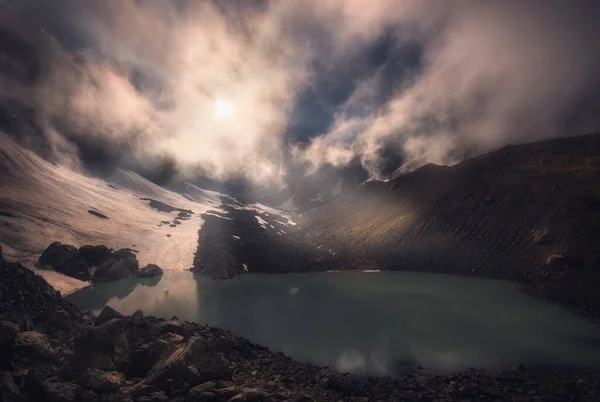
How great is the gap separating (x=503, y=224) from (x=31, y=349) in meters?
78.8

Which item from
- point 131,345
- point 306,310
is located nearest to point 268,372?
point 131,345

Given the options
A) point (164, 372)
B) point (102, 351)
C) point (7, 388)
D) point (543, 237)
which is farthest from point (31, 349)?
point (543, 237)

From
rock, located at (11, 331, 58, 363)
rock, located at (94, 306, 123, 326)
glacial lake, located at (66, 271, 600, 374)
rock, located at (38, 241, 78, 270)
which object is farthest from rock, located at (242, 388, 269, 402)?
rock, located at (38, 241, 78, 270)

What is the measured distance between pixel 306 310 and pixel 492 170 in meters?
71.4

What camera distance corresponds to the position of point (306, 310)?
142ft

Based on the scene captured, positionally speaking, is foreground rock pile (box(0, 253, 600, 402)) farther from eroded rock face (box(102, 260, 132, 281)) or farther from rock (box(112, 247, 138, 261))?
rock (box(112, 247, 138, 261))

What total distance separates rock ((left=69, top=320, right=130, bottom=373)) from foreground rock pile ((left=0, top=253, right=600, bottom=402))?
51 mm

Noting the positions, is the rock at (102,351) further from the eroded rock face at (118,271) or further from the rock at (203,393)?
the eroded rock face at (118,271)

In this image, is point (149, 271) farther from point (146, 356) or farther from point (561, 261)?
point (561, 261)

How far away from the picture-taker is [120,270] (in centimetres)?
6334

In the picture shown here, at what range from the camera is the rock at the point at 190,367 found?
16203 millimetres

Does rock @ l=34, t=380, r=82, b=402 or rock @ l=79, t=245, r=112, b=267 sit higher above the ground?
rock @ l=79, t=245, r=112, b=267

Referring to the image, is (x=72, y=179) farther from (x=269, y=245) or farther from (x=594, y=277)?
(x=594, y=277)

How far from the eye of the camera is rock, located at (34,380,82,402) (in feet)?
44.6
